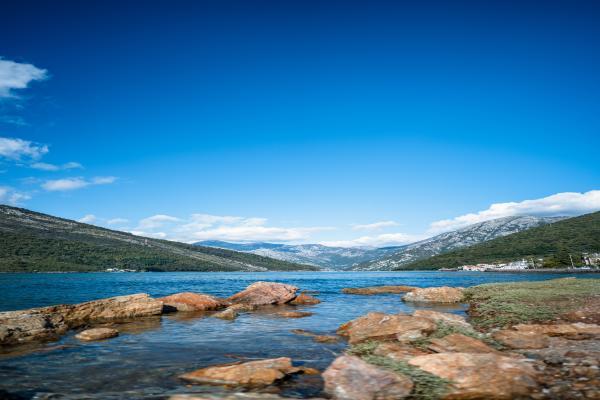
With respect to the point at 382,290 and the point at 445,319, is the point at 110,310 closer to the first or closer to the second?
the point at 445,319

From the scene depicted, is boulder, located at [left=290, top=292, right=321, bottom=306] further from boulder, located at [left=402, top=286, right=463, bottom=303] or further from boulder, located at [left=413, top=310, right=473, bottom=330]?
boulder, located at [left=413, top=310, right=473, bottom=330]

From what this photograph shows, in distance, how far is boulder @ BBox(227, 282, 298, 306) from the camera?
1638 inches

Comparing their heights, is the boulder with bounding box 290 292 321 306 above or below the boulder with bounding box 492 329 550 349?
below

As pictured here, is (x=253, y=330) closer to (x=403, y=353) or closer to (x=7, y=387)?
(x=403, y=353)

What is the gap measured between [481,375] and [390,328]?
843cm

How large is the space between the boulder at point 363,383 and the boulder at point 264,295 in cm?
2998

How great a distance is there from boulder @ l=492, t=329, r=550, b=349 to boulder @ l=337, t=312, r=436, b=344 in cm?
308

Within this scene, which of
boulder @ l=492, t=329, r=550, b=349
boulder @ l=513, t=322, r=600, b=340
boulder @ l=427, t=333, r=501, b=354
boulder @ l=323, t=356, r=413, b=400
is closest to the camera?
boulder @ l=323, t=356, r=413, b=400

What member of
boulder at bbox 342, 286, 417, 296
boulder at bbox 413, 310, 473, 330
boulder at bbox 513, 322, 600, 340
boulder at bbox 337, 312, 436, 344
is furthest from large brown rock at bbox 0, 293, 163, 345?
boulder at bbox 342, 286, 417, 296

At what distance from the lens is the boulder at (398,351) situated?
46.1 feet

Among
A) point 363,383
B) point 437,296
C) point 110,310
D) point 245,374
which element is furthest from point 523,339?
point 110,310

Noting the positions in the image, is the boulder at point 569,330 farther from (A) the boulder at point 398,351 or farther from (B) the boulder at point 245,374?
(B) the boulder at point 245,374

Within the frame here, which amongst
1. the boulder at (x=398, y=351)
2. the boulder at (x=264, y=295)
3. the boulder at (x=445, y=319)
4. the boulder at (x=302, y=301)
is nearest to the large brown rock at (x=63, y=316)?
the boulder at (x=264, y=295)

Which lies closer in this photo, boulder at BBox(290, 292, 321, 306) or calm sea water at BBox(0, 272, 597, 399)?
calm sea water at BBox(0, 272, 597, 399)
